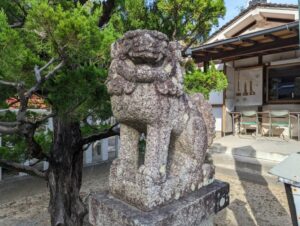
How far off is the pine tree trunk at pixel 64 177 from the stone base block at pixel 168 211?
4.54ft

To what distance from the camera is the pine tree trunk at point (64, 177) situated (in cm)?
306

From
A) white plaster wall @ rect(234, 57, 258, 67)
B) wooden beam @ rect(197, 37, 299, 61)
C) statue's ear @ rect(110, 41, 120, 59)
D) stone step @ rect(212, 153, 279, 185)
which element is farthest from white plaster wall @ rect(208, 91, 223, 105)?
statue's ear @ rect(110, 41, 120, 59)

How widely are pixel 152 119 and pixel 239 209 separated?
332cm

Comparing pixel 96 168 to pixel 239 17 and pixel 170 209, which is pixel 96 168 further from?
pixel 239 17

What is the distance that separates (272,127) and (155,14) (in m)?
6.08

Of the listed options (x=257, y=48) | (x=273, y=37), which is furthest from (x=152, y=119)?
(x=257, y=48)

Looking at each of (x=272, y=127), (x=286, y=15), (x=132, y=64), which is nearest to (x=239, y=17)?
(x=286, y=15)

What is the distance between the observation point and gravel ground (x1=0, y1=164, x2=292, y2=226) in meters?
3.83

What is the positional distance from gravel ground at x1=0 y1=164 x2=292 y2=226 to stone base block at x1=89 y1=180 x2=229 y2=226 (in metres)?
1.66

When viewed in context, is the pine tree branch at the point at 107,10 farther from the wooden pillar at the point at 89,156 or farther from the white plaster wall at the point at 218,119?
the white plaster wall at the point at 218,119

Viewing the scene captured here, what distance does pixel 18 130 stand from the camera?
2.32 meters

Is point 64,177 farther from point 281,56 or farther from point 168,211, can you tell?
point 281,56

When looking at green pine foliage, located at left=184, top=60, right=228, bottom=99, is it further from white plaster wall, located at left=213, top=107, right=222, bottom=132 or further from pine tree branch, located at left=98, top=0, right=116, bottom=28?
white plaster wall, located at left=213, top=107, right=222, bottom=132

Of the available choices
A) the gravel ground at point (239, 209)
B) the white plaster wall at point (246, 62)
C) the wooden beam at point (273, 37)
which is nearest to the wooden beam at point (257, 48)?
the wooden beam at point (273, 37)
